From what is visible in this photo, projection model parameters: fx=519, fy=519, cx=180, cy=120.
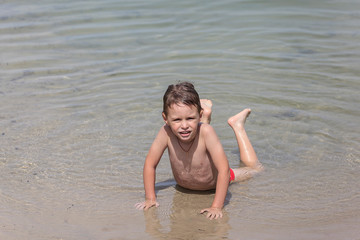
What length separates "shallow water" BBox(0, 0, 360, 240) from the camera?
388 cm

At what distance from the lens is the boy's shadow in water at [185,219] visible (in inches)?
Result: 142

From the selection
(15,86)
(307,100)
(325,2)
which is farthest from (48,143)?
(325,2)

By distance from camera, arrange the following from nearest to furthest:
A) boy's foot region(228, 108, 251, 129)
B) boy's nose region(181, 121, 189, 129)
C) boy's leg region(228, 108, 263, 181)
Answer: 1. boy's nose region(181, 121, 189, 129)
2. boy's leg region(228, 108, 263, 181)
3. boy's foot region(228, 108, 251, 129)

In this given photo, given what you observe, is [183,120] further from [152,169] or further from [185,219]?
[185,219]

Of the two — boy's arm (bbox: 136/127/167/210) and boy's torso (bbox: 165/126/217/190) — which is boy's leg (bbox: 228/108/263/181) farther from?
boy's arm (bbox: 136/127/167/210)

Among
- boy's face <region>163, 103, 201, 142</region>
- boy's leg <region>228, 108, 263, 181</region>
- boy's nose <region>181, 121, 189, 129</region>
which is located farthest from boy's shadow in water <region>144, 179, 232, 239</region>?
boy's nose <region>181, 121, 189, 129</region>

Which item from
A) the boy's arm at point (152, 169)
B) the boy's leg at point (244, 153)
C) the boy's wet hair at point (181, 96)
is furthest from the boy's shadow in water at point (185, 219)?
the boy's wet hair at point (181, 96)

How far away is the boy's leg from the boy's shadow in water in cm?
38

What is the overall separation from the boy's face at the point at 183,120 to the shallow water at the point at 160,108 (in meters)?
0.60

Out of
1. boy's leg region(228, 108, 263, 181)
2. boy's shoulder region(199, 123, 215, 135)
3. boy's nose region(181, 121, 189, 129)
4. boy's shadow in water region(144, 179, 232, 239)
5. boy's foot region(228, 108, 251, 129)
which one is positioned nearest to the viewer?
boy's shadow in water region(144, 179, 232, 239)

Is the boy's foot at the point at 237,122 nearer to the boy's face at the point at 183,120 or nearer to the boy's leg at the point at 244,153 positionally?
the boy's leg at the point at 244,153

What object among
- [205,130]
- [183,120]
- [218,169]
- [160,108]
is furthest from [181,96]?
[160,108]

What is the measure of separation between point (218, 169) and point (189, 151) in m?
0.30

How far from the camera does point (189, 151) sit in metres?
4.26
